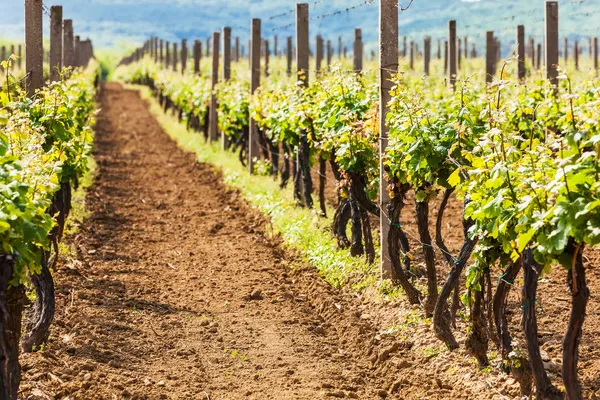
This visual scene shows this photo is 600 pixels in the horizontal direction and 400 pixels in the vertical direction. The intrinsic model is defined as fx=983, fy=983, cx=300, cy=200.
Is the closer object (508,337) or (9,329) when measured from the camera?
(9,329)

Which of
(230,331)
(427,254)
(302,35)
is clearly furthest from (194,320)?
(302,35)

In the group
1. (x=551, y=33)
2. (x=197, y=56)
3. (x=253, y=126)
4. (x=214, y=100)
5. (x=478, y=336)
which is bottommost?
(x=478, y=336)

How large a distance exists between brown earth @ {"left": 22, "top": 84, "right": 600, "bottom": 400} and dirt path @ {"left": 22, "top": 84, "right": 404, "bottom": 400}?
0.05 feet

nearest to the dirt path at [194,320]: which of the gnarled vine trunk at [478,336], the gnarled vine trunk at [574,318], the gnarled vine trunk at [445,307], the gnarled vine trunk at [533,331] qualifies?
the gnarled vine trunk at [445,307]

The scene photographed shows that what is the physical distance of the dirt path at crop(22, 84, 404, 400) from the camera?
674 cm

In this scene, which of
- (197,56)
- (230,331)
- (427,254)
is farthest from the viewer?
(197,56)

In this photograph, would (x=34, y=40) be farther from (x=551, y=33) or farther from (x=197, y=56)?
(x=197, y=56)

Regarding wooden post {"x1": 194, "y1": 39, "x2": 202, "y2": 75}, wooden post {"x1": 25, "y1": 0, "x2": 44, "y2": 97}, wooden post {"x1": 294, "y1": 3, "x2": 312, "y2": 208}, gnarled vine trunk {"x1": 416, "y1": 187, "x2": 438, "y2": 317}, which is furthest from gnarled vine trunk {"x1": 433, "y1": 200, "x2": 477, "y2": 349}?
wooden post {"x1": 194, "y1": 39, "x2": 202, "y2": 75}

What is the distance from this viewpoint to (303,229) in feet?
37.9

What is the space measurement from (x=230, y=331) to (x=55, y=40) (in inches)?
272

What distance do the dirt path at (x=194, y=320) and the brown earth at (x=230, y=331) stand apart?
0.01 m

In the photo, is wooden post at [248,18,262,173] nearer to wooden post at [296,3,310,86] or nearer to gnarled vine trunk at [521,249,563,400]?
wooden post at [296,3,310,86]

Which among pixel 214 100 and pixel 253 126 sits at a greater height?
pixel 214 100

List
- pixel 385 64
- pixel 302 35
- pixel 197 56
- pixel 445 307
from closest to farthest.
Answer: pixel 445 307
pixel 385 64
pixel 302 35
pixel 197 56
